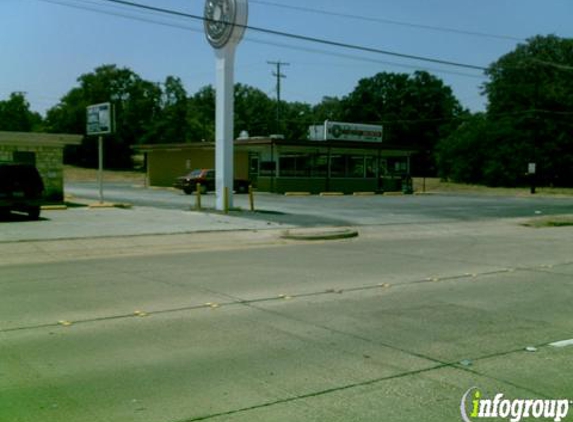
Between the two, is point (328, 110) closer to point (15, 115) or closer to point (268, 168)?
point (15, 115)

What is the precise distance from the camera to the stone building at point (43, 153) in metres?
27.9

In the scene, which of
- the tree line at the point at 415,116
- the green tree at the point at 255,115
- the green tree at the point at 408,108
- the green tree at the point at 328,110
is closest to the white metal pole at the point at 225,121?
the tree line at the point at 415,116

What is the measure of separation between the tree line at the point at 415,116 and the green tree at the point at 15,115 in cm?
16

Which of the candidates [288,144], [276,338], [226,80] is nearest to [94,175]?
[288,144]

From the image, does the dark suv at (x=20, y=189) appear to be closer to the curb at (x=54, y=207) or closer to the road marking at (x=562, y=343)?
the curb at (x=54, y=207)

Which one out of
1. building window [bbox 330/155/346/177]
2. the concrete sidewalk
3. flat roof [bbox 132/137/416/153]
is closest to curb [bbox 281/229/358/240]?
the concrete sidewalk

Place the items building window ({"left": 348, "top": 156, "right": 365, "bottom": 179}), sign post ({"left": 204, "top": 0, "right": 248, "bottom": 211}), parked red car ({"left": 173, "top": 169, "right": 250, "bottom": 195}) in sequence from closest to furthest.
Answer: sign post ({"left": 204, "top": 0, "right": 248, "bottom": 211}), parked red car ({"left": 173, "top": 169, "right": 250, "bottom": 195}), building window ({"left": 348, "top": 156, "right": 365, "bottom": 179})

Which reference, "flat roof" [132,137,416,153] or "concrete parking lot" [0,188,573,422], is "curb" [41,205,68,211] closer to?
"concrete parking lot" [0,188,573,422]

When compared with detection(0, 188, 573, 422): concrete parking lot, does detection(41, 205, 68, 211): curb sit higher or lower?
higher

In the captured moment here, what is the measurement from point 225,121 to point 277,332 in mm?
19828

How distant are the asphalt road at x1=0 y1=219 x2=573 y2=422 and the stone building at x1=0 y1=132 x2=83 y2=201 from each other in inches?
651

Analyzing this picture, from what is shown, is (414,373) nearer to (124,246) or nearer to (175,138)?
(124,246)

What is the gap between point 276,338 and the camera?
7.04 meters

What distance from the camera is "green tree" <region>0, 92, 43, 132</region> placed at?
9769 cm
